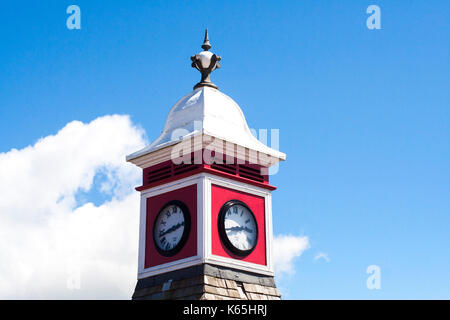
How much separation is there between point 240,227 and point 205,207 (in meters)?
1.36

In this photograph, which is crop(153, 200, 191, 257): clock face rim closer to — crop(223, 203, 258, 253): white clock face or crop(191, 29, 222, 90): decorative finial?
crop(223, 203, 258, 253): white clock face

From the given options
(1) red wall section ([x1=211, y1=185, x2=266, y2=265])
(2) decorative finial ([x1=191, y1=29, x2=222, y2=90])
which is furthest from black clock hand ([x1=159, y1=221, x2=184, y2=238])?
(2) decorative finial ([x1=191, y1=29, x2=222, y2=90])

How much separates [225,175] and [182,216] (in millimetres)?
1596

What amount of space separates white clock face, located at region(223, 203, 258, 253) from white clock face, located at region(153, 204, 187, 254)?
3.91 feet

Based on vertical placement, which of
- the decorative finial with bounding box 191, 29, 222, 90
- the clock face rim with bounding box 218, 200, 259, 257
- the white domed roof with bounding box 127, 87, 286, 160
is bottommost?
the clock face rim with bounding box 218, 200, 259, 257

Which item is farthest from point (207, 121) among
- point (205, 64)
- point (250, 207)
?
point (250, 207)

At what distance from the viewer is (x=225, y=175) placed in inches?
804

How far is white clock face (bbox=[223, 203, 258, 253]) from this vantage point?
2023 centimetres

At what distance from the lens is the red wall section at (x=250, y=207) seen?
65.1 ft

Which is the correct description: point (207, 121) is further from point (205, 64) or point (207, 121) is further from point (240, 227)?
point (240, 227)

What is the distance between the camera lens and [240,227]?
20531 mm
